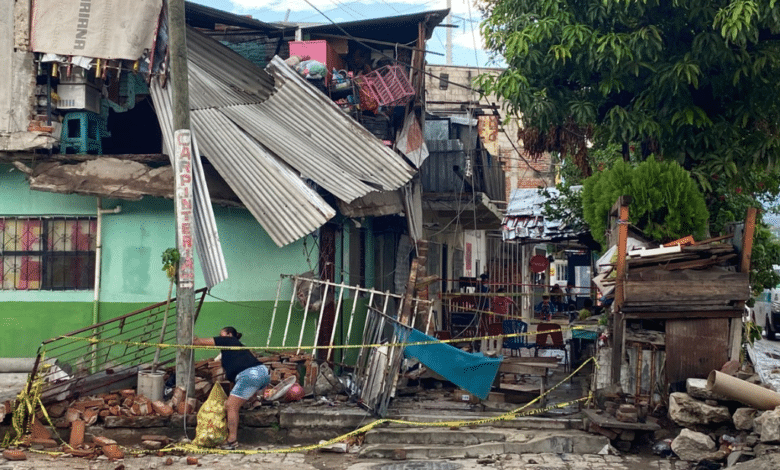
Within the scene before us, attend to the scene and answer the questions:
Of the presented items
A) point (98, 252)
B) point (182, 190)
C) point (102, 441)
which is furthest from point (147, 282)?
point (102, 441)

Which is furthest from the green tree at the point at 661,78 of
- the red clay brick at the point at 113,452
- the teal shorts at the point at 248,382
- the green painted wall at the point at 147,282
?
the red clay brick at the point at 113,452

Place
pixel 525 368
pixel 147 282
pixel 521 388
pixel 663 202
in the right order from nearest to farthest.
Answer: pixel 663 202 → pixel 525 368 → pixel 521 388 → pixel 147 282

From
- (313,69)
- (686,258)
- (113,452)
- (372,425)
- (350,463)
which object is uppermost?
(313,69)

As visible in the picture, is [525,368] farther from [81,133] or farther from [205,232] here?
[81,133]

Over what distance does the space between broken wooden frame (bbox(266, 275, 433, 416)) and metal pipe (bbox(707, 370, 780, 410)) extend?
3.88 m

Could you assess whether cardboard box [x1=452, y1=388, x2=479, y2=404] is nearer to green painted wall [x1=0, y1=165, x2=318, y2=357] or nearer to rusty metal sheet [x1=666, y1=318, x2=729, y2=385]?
green painted wall [x1=0, y1=165, x2=318, y2=357]

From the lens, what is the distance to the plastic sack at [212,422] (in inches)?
397

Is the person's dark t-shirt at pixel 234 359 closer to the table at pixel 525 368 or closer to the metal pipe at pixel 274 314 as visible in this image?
the metal pipe at pixel 274 314

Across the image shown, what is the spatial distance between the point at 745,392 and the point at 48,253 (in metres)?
10.0

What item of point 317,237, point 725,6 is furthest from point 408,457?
point 725,6

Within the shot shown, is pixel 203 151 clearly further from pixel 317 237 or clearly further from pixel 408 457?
pixel 408 457

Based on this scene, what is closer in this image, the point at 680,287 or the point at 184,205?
the point at 680,287

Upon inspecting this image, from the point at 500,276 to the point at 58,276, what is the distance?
850 inches

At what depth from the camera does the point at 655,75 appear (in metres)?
12.9
